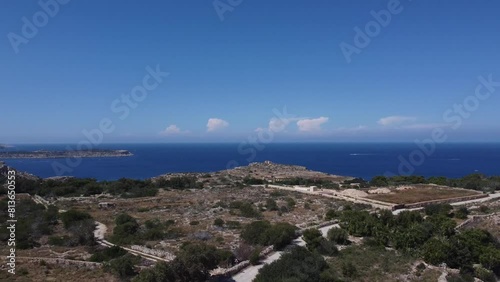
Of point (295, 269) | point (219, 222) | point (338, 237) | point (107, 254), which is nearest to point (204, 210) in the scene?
point (219, 222)

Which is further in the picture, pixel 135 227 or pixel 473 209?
pixel 473 209

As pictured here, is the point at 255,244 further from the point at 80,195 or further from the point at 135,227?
the point at 80,195

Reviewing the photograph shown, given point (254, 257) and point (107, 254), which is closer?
point (254, 257)

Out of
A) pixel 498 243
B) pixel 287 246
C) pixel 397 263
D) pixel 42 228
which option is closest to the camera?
pixel 397 263

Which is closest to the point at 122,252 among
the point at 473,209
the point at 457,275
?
the point at 457,275

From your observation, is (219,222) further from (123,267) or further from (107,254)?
(123,267)

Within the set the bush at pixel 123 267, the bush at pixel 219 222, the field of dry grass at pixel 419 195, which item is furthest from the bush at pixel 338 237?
the field of dry grass at pixel 419 195

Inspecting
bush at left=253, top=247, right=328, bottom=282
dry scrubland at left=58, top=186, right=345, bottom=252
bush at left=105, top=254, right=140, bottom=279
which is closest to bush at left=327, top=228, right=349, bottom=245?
dry scrubland at left=58, top=186, right=345, bottom=252

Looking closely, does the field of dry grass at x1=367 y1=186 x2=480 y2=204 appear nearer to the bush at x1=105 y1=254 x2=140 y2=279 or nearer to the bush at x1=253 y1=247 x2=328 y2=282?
the bush at x1=253 y1=247 x2=328 y2=282

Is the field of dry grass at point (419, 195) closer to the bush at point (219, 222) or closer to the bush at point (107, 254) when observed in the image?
the bush at point (219, 222)
